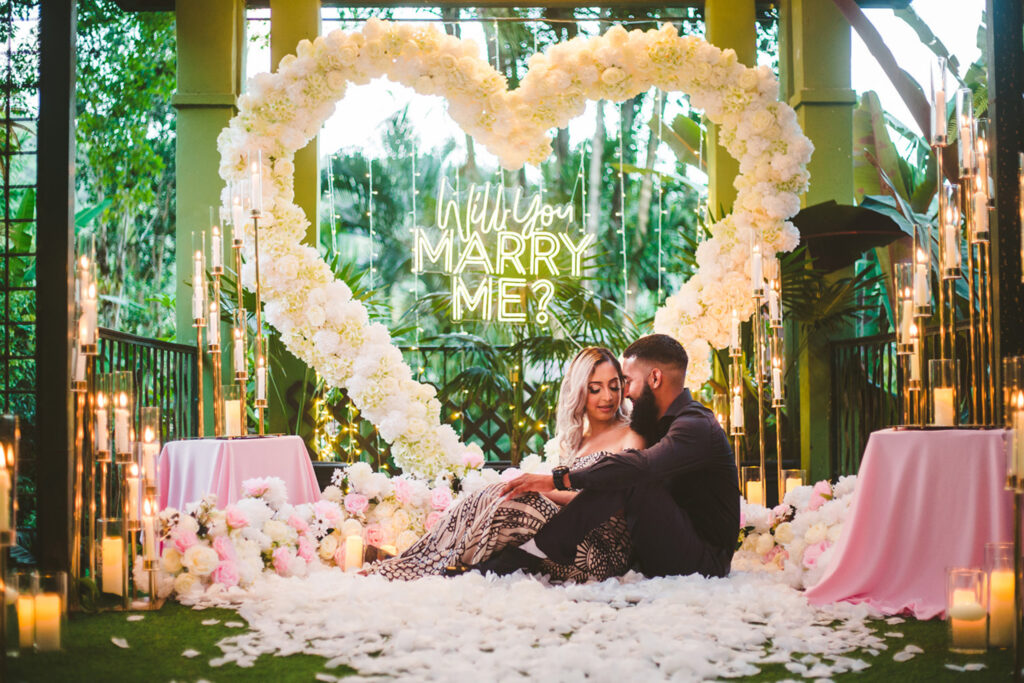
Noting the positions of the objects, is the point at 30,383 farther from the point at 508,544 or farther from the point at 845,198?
the point at 845,198

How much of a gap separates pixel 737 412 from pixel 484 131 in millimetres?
2454

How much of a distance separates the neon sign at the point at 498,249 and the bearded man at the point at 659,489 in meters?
2.90

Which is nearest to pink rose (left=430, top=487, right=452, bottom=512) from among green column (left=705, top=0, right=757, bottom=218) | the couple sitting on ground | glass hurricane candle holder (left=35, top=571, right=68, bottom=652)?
the couple sitting on ground

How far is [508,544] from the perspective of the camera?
3842 millimetres

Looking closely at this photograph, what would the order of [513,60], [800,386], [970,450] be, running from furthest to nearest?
1. [513,60]
2. [800,386]
3. [970,450]

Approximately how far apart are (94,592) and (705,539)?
2283 millimetres

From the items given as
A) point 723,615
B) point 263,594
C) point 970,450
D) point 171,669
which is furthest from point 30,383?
point 970,450

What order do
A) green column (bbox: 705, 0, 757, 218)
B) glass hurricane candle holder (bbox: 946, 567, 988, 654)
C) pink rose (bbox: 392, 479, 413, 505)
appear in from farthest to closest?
green column (bbox: 705, 0, 757, 218)
pink rose (bbox: 392, 479, 413, 505)
glass hurricane candle holder (bbox: 946, 567, 988, 654)

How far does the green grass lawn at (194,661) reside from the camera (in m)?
2.58

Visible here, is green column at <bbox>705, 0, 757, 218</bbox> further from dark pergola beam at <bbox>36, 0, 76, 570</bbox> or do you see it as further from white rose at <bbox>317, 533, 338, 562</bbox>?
Result: dark pergola beam at <bbox>36, 0, 76, 570</bbox>

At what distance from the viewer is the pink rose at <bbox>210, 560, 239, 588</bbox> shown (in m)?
3.71

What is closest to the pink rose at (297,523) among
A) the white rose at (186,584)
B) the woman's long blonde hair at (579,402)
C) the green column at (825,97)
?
the white rose at (186,584)

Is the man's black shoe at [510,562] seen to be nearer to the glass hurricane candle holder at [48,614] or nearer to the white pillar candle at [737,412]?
the white pillar candle at [737,412]

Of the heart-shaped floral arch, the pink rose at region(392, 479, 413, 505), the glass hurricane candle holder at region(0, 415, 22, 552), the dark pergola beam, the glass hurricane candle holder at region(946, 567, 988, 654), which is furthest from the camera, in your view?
the heart-shaped floral arch
